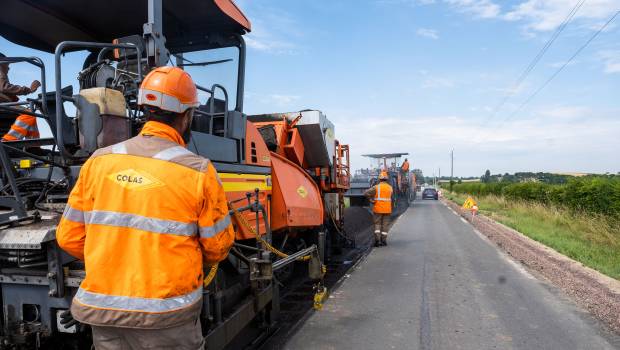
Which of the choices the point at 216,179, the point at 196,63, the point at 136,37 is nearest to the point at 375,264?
the point at 196,63

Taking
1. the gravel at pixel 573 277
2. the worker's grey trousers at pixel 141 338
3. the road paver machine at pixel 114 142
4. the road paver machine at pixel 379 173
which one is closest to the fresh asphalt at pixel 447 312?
the gravel at pixel 573 277

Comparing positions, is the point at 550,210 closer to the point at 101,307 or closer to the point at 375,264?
the point at 375,264

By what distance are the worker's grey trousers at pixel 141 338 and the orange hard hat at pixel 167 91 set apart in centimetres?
101

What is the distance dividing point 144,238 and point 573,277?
23.7 ft

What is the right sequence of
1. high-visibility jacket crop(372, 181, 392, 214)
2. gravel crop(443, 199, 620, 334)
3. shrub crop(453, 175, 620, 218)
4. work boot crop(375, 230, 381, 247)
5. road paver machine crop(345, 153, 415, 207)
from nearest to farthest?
gravel crop(443, 199, 620, 334) → high-visibility jacket crop(372, 181, 392, 214) → work boot crop(375, 230, 381, 247) → shrub crop(453, 175, 620, 218) → road paver machine crop(345, 153, 415, 207)

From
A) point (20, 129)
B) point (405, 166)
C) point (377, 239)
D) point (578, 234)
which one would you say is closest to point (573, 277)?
point (377, 239)

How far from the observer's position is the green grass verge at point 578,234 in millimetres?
8508

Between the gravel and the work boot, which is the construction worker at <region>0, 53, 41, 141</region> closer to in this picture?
the gravel

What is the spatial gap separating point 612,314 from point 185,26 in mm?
5629

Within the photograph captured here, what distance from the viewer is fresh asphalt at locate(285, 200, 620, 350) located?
4.39 m

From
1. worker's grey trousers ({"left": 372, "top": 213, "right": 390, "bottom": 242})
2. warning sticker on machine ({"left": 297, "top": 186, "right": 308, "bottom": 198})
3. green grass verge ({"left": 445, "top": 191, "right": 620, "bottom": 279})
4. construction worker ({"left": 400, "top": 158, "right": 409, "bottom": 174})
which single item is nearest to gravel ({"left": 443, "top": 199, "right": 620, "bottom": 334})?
green grass verge ({"left": 445, "top": 191, "right": 620, "bottom": 279})

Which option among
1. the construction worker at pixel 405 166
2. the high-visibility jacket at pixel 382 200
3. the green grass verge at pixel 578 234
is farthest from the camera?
the construction worker at pixel 405 166

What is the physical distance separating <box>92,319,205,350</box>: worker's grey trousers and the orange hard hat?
101 cm

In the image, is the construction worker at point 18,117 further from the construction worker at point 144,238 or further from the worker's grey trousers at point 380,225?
the worker's grey trousers at point 380,225
